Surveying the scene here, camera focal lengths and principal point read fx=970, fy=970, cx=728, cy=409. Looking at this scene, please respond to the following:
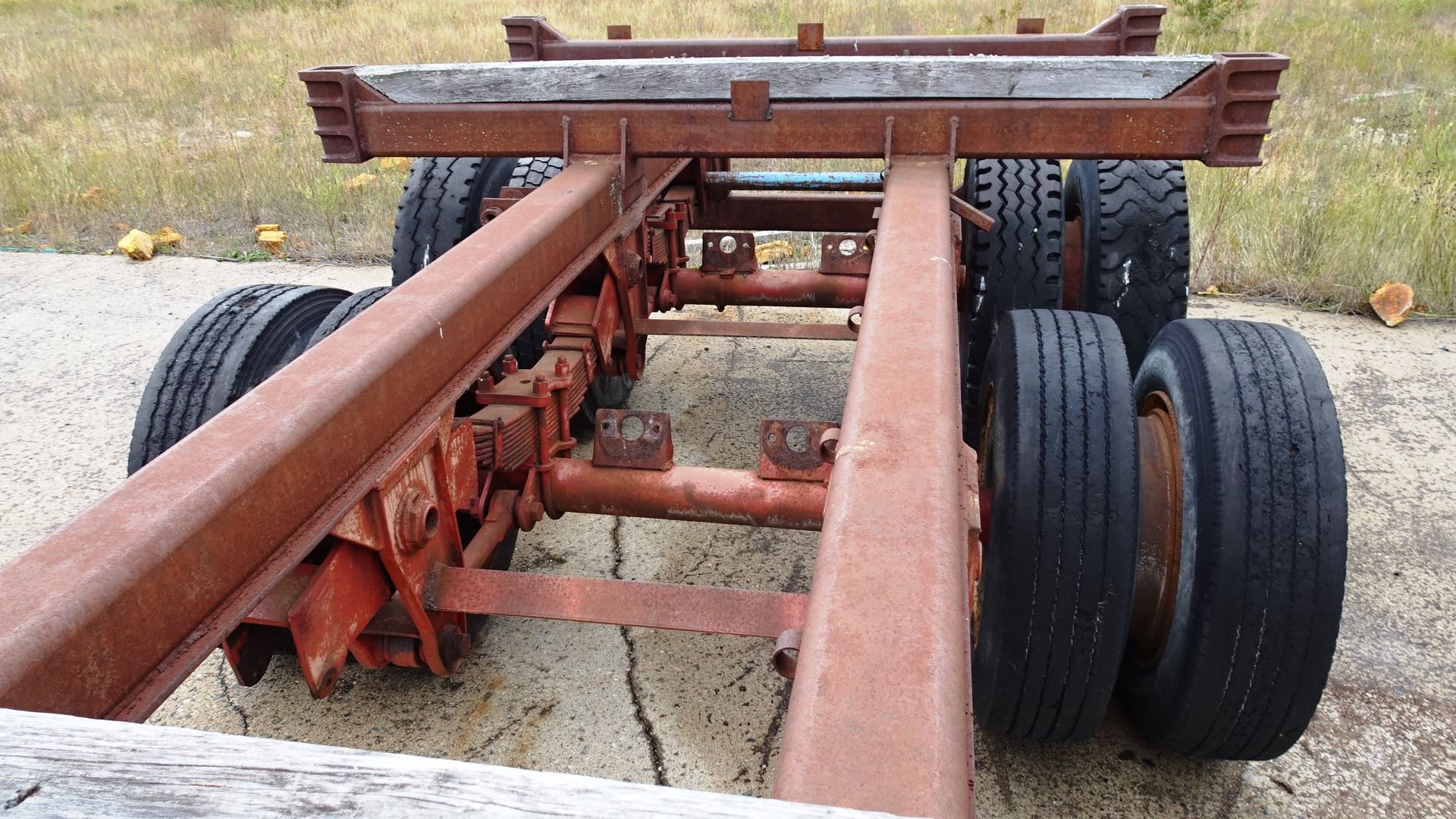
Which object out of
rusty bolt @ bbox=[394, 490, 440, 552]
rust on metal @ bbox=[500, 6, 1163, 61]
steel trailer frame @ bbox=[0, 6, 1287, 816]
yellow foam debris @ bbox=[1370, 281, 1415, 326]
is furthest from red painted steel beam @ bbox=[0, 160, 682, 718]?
yellow foam debris @ bbox=[1370, 281, 1415, 326]

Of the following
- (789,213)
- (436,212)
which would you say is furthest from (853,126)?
(436,212)

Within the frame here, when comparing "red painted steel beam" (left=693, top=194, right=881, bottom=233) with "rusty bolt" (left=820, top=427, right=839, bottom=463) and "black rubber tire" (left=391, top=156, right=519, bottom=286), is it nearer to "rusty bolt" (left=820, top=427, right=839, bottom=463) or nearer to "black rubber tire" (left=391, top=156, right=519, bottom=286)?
"black rubber tire" (left=391, top=156, right=519, bottom=286)

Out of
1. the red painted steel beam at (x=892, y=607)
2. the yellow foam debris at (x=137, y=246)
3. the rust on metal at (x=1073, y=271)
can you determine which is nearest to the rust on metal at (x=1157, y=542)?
the red painted steel beam at (x=892, y=607)

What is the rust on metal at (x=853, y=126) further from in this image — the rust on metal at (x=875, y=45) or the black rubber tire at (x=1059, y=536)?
the rust on metal at (x=875, y=45)

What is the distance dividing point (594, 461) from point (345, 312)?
925 mm

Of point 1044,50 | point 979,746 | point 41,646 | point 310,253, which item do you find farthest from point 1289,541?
point 310,253

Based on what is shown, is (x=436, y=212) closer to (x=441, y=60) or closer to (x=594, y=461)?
(x=594, y=461)

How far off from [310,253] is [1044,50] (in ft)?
16.7

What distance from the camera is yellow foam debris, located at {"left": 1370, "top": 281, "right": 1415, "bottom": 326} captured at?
521 cm

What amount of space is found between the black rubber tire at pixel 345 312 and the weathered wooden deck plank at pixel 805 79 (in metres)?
0.73

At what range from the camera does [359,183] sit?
820 centimetres

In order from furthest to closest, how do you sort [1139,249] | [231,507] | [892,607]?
[1139,249] → [231,507] → [892,607]

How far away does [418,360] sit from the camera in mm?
1828

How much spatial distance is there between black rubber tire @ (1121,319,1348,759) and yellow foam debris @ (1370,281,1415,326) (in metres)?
3.71
